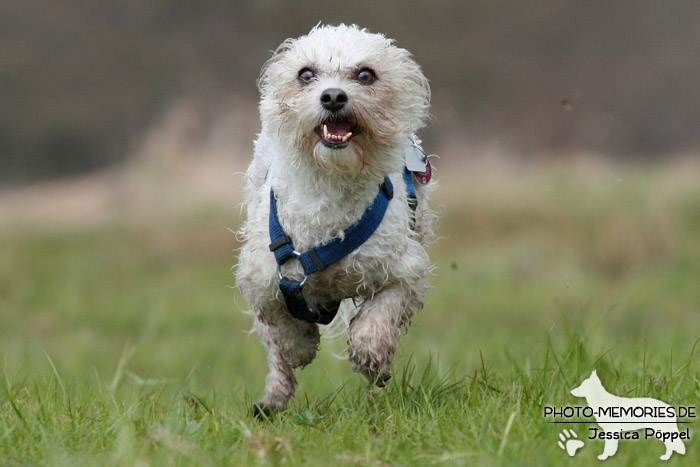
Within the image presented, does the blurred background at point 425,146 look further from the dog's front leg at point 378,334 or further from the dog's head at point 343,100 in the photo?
the dog's head at point 343,100

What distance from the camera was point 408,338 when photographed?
946cm

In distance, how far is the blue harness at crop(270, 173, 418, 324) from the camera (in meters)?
4.27

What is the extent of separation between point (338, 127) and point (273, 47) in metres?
17.0

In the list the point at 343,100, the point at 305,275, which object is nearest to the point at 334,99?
the point at 343,100

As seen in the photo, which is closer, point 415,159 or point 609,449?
point 609,449

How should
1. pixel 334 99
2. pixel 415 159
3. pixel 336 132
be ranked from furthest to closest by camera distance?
pixel 415 159, pixel 336 132, pixel 334 99

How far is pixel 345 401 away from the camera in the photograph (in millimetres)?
4465

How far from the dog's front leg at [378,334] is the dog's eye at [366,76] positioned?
3.17 feet

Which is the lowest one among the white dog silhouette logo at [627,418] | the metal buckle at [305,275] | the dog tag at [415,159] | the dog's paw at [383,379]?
the dog's paw at [383,379]

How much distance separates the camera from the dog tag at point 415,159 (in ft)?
15.5

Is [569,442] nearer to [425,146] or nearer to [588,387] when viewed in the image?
[588,387]

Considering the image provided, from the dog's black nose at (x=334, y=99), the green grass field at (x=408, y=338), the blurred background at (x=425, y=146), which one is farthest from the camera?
the blurred background at (x=425, y=146)

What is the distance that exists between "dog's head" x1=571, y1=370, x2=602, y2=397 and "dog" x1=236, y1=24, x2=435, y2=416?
847 millimetres

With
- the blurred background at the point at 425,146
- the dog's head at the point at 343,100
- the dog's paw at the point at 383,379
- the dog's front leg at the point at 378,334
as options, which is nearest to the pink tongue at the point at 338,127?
the dog's head at the point at 343,100
